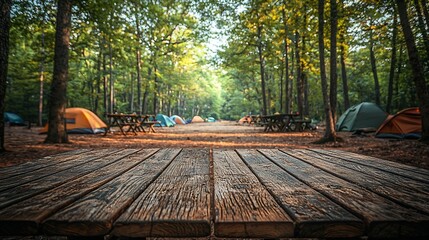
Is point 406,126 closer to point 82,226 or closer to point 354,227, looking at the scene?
point 354,227

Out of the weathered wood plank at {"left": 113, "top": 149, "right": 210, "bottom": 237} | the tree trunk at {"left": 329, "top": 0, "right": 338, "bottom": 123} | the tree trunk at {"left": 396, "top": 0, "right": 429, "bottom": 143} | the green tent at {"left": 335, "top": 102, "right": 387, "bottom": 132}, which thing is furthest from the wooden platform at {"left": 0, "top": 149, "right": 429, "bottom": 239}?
the green tent at {"left": 335, "top": 102, "right": 387, "bottom": 132}

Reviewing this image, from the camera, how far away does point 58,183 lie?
131 cm

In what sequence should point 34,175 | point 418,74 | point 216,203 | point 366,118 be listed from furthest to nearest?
point 366,118 → point 418,74 → point 34,175 → point 216,203

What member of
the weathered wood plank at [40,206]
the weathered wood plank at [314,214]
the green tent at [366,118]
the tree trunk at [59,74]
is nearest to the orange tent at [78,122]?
the tree trunk at [59,74]

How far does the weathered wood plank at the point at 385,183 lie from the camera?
104 cm

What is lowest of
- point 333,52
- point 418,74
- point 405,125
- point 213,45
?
point 405,125

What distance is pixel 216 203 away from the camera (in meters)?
0.99

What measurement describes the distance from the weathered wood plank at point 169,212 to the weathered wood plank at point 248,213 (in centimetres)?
6

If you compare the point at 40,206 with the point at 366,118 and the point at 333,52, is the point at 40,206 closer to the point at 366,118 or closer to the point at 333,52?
the point at 333,52

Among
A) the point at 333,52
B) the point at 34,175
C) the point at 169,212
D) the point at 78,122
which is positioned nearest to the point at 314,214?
the point at 169,212

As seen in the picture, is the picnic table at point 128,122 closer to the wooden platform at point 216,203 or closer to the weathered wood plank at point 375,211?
the wooden platform at point 216,203

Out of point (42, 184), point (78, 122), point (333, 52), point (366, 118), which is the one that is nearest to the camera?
point (42, 184)

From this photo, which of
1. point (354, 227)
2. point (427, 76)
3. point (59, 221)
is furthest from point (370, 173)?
point (427, 76)

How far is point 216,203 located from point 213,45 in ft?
70.5
